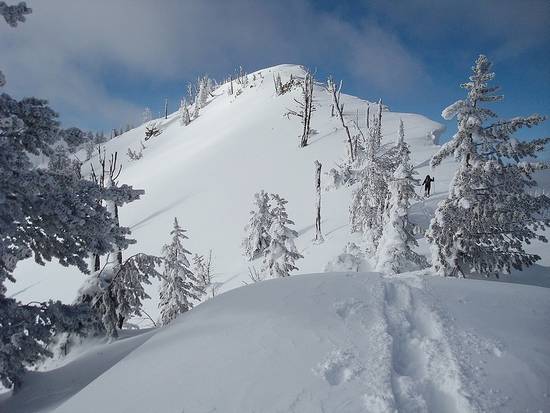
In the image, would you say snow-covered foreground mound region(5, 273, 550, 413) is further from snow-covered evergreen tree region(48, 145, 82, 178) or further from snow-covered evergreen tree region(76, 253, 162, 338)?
snow-covered evergreen tree region(48, 145, 82, 178)

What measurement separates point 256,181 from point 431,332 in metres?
30.8

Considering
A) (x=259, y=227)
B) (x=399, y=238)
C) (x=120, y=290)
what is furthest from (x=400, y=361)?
(x=259, y=227)

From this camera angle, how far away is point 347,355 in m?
4.07

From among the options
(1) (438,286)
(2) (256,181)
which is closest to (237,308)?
(1) (438,286)

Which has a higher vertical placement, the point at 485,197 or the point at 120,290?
the point at 485,197

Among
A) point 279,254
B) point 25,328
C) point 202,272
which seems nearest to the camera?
point 25,328

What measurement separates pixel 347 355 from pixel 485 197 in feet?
27.5

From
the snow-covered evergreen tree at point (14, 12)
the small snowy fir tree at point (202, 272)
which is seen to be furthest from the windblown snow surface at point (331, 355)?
the small snowy fir tree at point (202, 272)

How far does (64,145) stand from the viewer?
677 cm

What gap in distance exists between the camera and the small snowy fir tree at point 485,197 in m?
9.90

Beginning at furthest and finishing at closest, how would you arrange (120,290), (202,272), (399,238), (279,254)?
1. (202,272)
2. (279,254)
3. (399,238)
4. (120,290)

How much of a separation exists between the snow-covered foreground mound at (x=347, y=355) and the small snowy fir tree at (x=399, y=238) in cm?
743

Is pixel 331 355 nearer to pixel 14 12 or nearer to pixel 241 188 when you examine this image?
pixel 14 12

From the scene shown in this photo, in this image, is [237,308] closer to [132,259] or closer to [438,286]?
[438,286]
